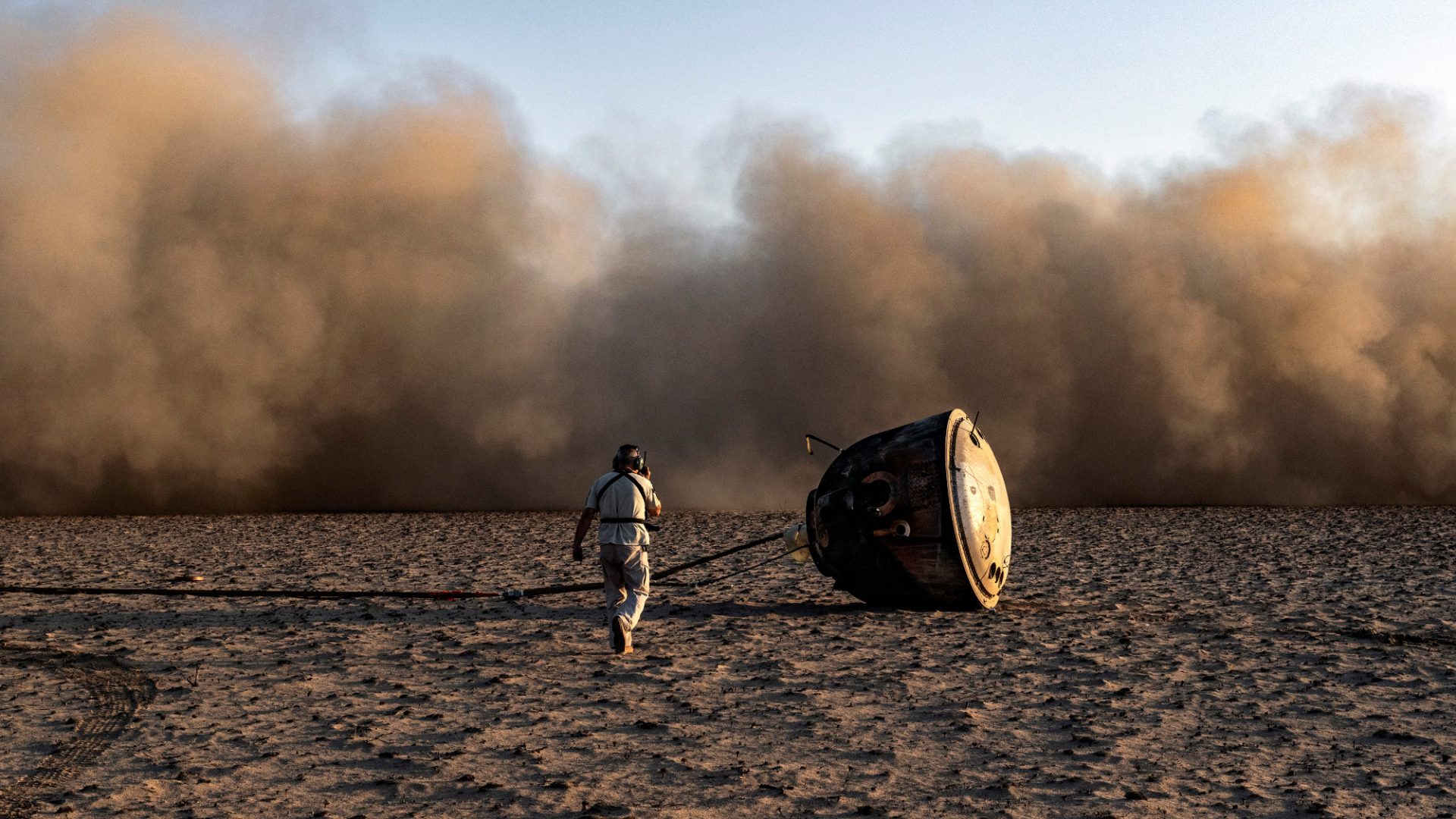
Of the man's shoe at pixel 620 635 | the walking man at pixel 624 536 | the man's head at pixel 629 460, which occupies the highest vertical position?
the man's head at pixel 629 460

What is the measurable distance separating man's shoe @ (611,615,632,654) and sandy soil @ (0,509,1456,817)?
0.15 metres

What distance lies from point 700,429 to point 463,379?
5550mm

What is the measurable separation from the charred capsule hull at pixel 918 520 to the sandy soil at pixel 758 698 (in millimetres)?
319

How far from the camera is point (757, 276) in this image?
1206 inches

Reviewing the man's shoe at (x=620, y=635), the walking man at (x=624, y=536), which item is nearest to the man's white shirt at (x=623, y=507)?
the walking man at (x=624, y=536)

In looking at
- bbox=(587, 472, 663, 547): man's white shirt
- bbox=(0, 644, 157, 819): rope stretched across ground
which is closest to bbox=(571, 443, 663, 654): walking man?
bbox=(587, 472, 663, 547): man's white shirt

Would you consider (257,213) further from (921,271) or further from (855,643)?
(855,643)

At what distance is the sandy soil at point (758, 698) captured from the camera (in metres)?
5.48

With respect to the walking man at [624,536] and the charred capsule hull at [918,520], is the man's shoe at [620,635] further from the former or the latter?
the charred capsule hull at [918,520]

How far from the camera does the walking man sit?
8.63m

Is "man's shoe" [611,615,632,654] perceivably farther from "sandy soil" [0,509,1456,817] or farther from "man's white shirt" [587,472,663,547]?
"man's white shirt" [587,472,663,547]

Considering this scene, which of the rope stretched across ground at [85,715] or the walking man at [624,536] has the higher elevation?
the walking man at [624,536]

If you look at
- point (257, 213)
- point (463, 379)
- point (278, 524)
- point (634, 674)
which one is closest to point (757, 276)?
point (463, 379)

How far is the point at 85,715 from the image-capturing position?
272 inches
